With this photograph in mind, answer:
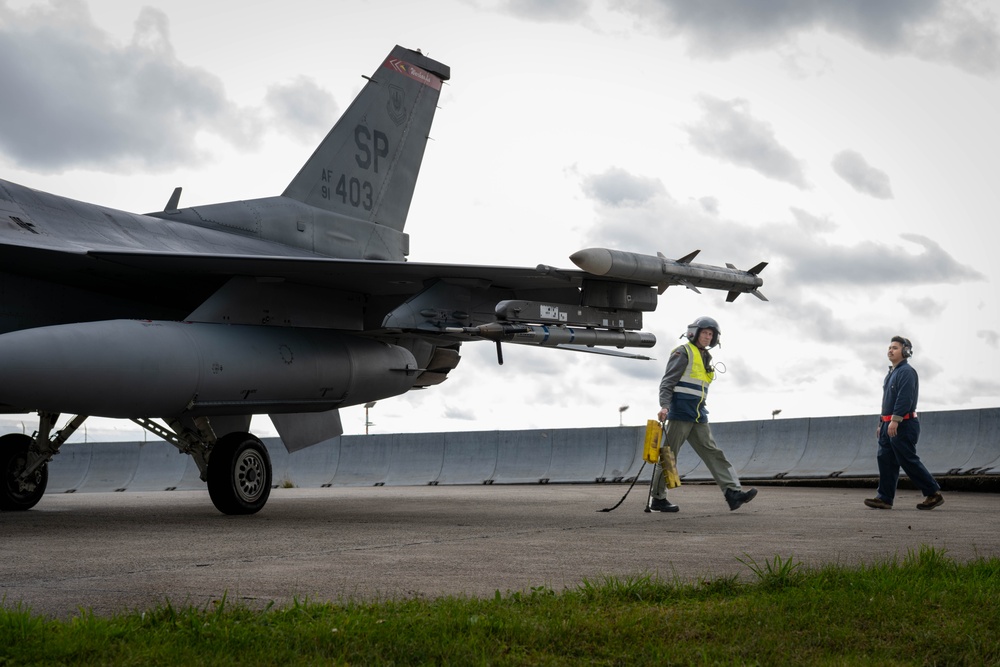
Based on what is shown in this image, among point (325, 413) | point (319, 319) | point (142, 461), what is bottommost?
point (142, 461)

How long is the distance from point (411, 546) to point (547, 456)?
12.5m

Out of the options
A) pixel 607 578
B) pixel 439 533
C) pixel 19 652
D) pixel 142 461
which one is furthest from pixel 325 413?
pixel 142 461

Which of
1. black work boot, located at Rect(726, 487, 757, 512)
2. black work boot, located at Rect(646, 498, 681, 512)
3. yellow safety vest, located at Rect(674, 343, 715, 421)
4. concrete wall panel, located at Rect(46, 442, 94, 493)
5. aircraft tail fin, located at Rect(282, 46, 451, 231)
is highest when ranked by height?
aircraft tail fin, located at Rect(282, 46, 451, 231)

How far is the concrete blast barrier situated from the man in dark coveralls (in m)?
4.78

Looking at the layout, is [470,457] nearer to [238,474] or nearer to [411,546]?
[238,474]

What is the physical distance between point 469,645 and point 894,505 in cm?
986

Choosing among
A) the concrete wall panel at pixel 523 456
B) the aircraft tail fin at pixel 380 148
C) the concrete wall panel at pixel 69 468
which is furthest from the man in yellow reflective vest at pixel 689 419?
the concrete wall panel at pixel 69 468

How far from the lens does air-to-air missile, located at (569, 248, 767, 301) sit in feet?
32.4

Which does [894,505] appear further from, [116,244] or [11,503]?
[11,503]

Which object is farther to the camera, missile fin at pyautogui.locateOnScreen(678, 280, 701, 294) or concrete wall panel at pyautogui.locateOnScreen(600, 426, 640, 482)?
concrete wall panel at pyautogui.locateOnScreen(600, 426, 640, 482)

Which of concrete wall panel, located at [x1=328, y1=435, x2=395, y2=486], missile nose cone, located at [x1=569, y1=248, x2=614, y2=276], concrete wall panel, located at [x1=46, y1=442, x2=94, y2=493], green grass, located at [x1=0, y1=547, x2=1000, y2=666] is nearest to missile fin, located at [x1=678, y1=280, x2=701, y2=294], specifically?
missile nose cone, located at [x1=569, y1=248, x2=614, y2=276]

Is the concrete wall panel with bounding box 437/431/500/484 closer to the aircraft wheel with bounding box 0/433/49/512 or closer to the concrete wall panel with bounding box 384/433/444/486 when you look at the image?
the concrete wall panel with bounding box 384/433/444/486

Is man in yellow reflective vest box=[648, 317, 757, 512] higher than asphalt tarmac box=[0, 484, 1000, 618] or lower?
higher

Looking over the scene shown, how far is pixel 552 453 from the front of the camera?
19.2 meters
